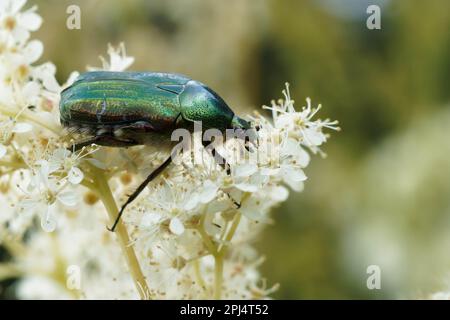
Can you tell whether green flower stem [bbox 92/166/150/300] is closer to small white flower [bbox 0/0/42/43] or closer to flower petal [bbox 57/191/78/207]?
flower petal [bbox 57/191/78/207]

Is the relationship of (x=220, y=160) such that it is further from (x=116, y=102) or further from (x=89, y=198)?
(x=89, y=198)

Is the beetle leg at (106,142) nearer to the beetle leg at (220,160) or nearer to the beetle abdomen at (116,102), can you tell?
the beetle abdomen at (116,102)

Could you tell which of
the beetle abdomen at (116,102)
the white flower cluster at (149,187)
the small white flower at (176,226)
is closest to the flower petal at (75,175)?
the white flower cluster at (149,187)

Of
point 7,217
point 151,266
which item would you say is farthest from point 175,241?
point 7,217

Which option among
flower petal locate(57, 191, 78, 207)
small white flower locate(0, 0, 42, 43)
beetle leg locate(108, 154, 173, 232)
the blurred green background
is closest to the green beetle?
beetle leg locate(108, 154, 173, 232)

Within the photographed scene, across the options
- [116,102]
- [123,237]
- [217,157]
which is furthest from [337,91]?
[123,237]

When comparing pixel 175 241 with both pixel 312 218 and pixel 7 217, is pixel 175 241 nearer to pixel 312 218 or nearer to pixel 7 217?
pixel 7 217

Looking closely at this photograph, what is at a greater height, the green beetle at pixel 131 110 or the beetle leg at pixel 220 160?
the green beetle at pixel 131 110
